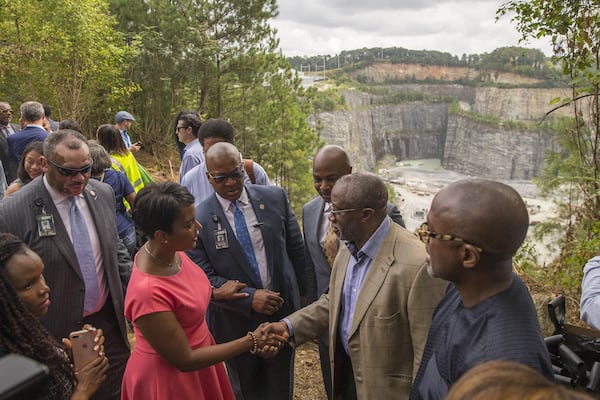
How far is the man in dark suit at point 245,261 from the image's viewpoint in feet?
10.00

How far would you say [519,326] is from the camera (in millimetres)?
1414

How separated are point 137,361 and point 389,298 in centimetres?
129

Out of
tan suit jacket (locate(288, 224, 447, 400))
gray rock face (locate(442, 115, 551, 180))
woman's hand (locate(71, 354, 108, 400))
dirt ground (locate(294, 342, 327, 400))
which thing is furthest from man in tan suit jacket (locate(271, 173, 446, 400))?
gray rock face (locate(442, 115, 551, 180))

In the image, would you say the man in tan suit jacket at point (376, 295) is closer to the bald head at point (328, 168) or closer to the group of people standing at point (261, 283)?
the group of people standing at point (261, 283)

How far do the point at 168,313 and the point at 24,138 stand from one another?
4.63 metres

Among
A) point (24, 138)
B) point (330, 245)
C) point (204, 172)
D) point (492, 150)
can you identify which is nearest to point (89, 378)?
point (330, 245)

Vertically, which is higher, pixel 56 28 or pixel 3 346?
pixel 56 28

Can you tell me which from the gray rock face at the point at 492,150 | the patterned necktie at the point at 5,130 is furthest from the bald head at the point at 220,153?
the gray rock face at the point at 492,150

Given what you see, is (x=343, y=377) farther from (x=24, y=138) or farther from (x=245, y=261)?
(x=24, y=138)

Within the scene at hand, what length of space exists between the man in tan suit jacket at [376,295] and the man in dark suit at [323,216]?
2.32 ft

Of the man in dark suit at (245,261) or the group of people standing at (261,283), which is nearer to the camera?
the group of people standing at (261,283)

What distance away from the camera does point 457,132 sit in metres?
99.5

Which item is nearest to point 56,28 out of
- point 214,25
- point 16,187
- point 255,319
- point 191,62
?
point 191,62

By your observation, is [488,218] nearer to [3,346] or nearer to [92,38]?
[3,346]
